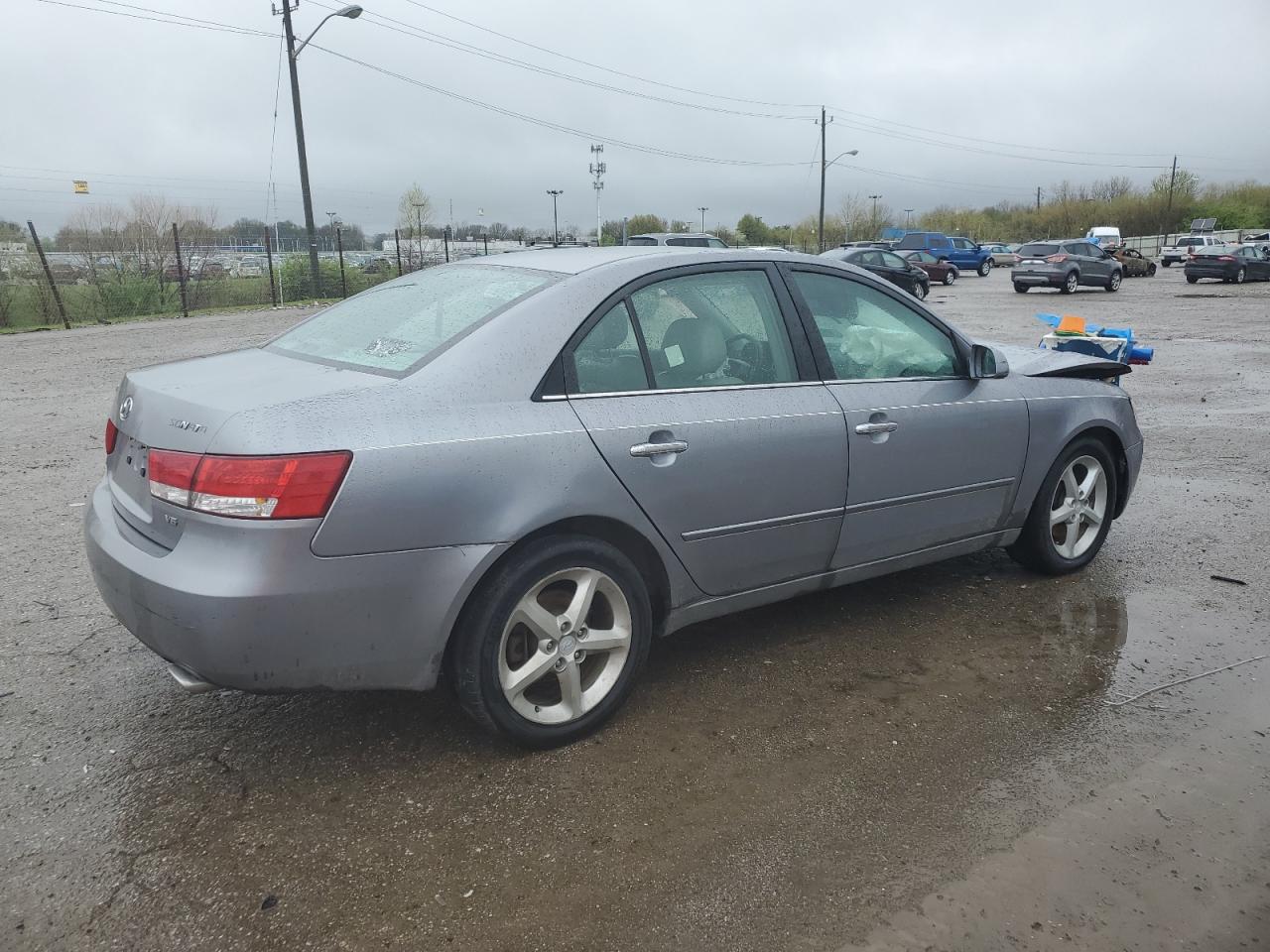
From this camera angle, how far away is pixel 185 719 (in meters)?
3.42

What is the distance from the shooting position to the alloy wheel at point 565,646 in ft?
10.1

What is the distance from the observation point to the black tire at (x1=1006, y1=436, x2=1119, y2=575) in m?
4.64

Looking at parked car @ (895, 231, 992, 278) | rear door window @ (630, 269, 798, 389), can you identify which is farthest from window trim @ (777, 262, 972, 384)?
parked car @ (895, 231, 992, 278)

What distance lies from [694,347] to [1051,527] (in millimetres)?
2249

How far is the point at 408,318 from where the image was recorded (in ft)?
11.5

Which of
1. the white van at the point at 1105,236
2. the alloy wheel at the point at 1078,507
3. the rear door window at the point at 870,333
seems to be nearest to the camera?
the rear door window at the point at 870,333

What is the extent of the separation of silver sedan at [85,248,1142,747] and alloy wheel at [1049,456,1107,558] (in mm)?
363

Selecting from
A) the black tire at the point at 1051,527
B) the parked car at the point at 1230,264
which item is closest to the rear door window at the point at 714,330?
the black tire at the point at 1051,527

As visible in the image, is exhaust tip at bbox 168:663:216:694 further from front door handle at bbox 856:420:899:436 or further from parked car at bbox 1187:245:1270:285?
parked car at bbox 1187:245:1270:285

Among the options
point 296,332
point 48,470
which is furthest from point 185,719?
point 48,470

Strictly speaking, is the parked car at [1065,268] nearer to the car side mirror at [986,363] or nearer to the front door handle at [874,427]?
the car side mirror at [986,363]

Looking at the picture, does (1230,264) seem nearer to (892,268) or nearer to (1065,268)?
(1065,268)

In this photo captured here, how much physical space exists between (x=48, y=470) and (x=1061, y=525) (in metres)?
6.71

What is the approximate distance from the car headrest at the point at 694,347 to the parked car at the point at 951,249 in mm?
38805
